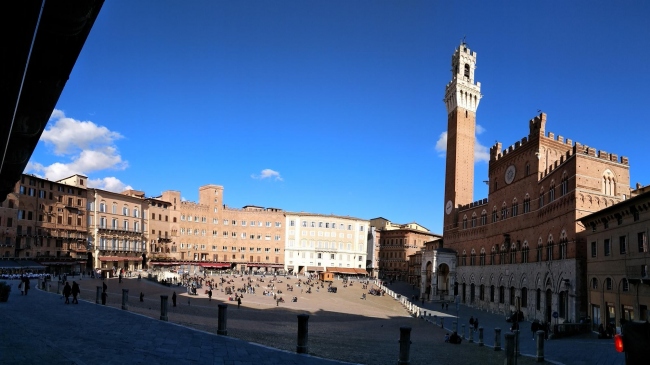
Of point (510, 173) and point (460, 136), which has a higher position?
point (460, 136)

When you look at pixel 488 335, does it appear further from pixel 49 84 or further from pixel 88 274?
pixel 88 274

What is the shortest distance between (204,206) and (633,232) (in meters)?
78.0

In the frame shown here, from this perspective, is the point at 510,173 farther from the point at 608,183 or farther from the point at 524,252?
the point at 608,183

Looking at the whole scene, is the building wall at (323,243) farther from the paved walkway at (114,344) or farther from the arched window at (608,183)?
the paved walkway at (114,344)

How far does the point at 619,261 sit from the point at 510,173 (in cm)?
2286

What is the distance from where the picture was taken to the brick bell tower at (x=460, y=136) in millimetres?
65375

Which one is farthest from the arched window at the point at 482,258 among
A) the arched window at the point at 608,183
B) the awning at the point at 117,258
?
the awning at the point at 117,258

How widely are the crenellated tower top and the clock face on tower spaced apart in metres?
19.9

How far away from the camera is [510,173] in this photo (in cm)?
4909

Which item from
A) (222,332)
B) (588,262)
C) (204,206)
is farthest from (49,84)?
(204,206)

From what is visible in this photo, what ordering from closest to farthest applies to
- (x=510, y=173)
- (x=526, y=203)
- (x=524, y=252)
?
(x=524, y=252)
(x=526, y=203)
(x=510, y=173)

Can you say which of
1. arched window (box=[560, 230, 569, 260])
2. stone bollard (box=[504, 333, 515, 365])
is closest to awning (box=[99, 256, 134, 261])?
arched window (box=[560, 230, 569, 260])

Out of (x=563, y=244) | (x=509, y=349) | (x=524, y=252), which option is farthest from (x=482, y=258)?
(x=509, y=349)

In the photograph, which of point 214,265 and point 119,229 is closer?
point 119,229
